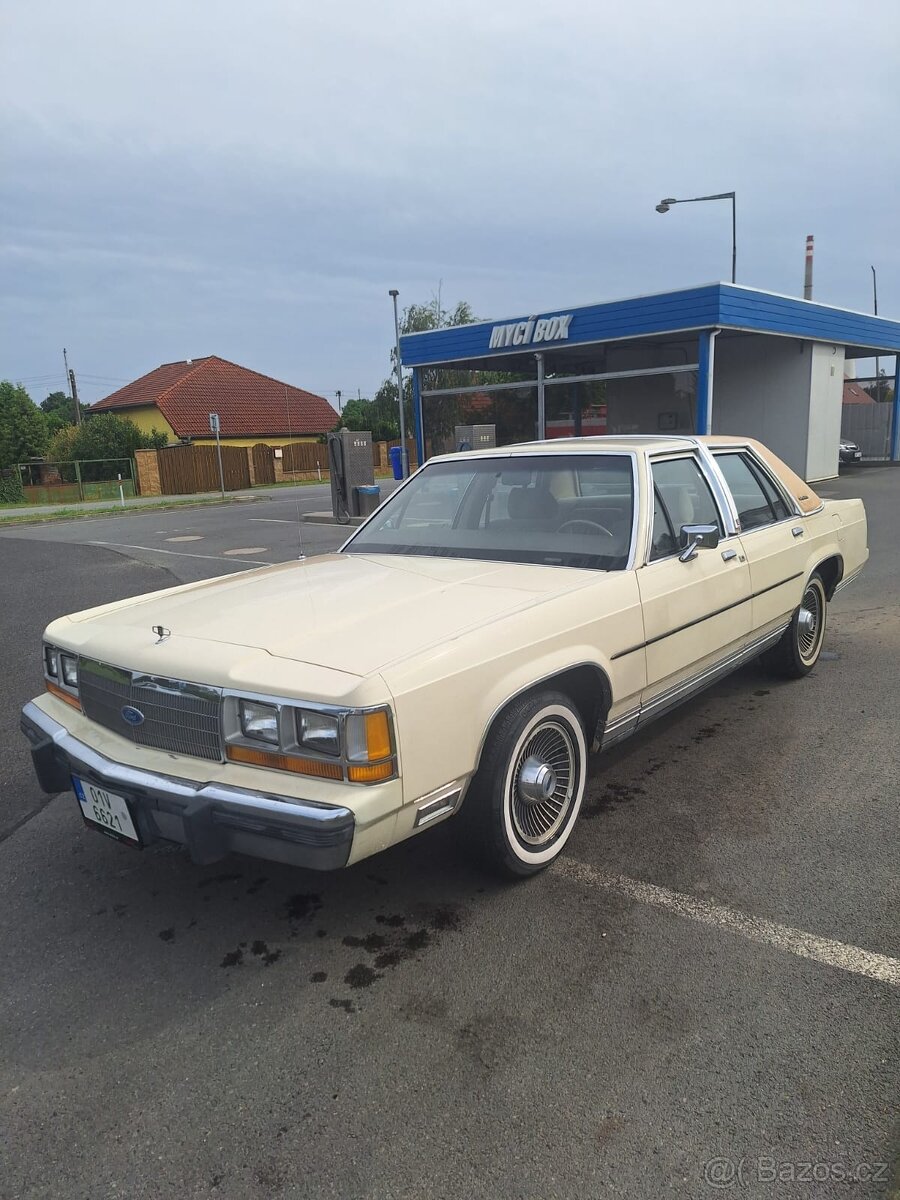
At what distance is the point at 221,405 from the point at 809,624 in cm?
4412

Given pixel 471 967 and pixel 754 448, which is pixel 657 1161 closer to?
pixel 471 967

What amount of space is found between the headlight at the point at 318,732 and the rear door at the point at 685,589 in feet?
5.30

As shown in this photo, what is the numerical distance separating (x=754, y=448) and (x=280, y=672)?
3.77 m

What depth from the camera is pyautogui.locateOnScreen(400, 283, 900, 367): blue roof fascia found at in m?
16.5

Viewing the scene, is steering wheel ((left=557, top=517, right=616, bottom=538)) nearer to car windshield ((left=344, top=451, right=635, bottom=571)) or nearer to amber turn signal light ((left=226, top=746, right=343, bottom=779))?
car windshield ((left=344, top=451, right=635, bottom=571))

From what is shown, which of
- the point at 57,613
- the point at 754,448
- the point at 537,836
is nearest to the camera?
the point at 537,836

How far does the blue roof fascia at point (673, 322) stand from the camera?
54.2 ft

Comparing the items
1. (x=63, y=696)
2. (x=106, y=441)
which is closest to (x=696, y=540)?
(x=63, y=696)

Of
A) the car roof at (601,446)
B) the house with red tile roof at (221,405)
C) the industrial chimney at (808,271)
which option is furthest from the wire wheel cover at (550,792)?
the house with red tile roof at (221,405)

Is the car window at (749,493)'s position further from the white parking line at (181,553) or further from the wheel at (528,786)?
the white parking line at (181,553)

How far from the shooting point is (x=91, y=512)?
2534 centimetres

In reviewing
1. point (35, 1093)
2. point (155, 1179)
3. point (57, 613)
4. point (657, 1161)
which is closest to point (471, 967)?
point (657, 1161)

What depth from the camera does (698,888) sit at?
3.13m

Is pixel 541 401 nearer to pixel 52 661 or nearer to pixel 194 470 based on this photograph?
pixel 52 661
